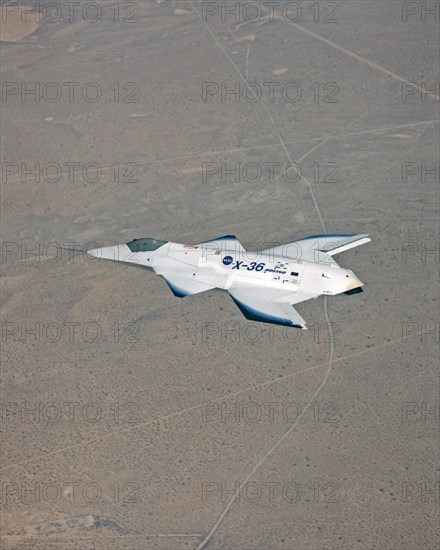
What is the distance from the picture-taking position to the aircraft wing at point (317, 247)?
62812mm

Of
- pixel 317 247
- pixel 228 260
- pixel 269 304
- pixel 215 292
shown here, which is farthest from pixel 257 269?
pixel 317 247

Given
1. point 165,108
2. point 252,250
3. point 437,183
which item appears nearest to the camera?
point 252,250

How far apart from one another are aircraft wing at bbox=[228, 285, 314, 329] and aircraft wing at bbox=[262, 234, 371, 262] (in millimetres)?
2685

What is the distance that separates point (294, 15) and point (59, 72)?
699 inches

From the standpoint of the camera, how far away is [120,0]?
84812 millimetres

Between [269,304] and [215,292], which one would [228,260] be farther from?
[269,304]

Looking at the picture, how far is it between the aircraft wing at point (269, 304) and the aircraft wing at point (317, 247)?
269 centimetres

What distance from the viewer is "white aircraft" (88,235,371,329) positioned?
199 ft

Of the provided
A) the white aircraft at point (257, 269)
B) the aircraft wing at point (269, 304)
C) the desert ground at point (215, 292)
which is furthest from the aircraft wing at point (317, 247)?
the aircraft wing at point (269, 304)

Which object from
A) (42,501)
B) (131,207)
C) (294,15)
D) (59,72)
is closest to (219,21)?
(294,15)

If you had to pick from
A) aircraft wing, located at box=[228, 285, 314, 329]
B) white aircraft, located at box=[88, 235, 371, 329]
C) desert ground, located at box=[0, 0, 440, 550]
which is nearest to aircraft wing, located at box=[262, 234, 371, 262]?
white aircraft, located at box=[88, 235, 371, 329]

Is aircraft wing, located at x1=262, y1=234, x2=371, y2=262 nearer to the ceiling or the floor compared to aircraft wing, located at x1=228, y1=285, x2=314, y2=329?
nearer to the ceiling

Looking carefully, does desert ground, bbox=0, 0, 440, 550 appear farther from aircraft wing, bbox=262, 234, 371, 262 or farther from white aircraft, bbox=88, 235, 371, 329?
aircraft wing, bbox=262, 234, 371, 262

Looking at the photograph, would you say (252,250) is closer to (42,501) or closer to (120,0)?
(42,501)
